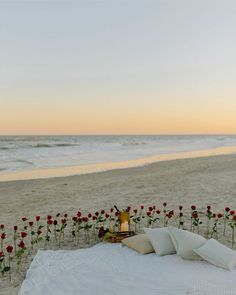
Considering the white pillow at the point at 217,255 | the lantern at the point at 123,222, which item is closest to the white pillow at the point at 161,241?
the white pillow at the point at 217,255

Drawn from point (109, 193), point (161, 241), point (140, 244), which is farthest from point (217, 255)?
point (109, 193)

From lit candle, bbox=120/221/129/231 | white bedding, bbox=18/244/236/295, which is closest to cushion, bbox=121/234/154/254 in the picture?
white bedding, bbox=18/244/236/295

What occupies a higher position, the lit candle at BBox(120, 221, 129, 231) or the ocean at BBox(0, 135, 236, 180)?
the lit candle at BBox(120, 221, 129, 231)

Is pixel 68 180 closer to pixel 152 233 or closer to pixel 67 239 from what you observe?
pixel 67 239

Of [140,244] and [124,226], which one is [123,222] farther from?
[140,244]

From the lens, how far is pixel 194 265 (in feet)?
15.4

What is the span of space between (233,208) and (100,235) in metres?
3.89

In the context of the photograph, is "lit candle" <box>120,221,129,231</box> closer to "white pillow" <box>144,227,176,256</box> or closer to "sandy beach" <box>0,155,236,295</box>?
"white pillow" <box>144,227,176,256</box>

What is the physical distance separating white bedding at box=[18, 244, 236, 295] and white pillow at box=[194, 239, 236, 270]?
0.25 feet

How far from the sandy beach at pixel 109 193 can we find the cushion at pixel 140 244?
3174 millimetres

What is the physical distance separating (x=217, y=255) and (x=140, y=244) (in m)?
1.10

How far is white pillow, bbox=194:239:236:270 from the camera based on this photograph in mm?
4637

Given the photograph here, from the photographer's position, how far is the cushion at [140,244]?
17.1 feet

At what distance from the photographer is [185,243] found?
499 centimetres
